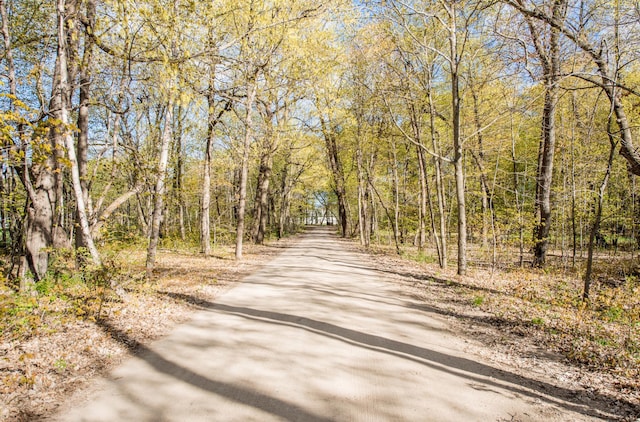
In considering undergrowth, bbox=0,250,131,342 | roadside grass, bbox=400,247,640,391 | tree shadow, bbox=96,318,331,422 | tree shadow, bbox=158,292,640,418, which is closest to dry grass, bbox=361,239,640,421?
roadside grass, bbox=400,247,640,391

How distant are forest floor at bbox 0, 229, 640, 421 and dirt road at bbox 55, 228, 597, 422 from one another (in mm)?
318

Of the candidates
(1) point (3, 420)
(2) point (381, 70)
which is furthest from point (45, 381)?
(2) point (381, 70)

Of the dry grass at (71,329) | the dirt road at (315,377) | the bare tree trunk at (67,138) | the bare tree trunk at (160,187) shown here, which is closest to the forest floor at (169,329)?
the dry grass at (71,329)

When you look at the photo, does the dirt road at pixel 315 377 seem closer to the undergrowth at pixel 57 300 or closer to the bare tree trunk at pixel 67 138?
the undergrowth at pixel 57 300

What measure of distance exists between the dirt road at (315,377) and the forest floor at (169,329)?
32 cm

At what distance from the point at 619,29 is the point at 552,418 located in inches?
343

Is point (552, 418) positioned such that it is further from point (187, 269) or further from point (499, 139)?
point (499, 139)

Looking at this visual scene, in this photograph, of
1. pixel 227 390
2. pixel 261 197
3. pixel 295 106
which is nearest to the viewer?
pixel 227 390

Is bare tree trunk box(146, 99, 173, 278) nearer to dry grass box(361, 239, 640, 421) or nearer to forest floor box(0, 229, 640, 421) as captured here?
forest floor box(0, 229, 640, 421)

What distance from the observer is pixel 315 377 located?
153 inches

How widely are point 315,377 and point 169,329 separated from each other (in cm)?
Result: 290

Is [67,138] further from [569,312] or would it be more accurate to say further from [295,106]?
[295,106]

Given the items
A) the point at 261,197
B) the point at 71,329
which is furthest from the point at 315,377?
the point at 261,197

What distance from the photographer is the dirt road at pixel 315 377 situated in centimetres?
327
